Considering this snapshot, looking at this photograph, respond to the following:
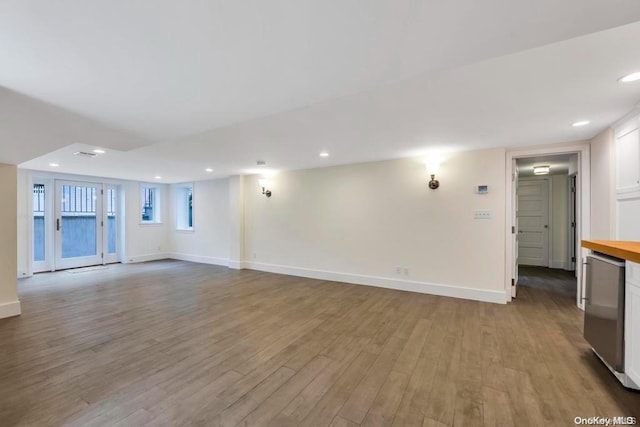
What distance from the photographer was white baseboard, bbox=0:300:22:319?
3424mm

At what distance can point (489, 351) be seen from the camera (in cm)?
254

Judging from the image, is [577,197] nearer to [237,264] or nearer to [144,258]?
[237,264]

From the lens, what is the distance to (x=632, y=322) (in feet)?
6.08

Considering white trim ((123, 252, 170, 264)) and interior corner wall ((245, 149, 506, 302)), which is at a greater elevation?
interior corner wall ((245, 149, 506, 302))

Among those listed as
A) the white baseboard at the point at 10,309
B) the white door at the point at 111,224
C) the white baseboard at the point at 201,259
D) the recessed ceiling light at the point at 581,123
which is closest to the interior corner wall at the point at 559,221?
the recessed ceiling light at the point at 581,123

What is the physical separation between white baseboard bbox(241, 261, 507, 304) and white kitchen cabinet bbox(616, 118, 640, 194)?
1.90 metres

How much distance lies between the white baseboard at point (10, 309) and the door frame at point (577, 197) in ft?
21.8

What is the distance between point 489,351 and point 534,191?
19.8 ft

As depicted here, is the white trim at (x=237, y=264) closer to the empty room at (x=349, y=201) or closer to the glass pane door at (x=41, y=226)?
the empty room at (x=349, y=201)

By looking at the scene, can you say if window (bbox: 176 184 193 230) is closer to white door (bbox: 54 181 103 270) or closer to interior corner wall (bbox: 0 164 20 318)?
white door (bbox: 54 181 103 270)

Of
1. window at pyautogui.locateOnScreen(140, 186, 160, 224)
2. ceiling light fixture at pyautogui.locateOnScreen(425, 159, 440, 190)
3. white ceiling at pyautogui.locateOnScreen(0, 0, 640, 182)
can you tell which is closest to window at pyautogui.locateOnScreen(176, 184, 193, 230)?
window at pyautogui.locateOnScreen(140, 186, 160, 224)

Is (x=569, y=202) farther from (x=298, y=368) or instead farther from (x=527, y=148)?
(x=298, y=368)

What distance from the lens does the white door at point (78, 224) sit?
6.38 m

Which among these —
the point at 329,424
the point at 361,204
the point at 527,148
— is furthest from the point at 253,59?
the point at 527,148
